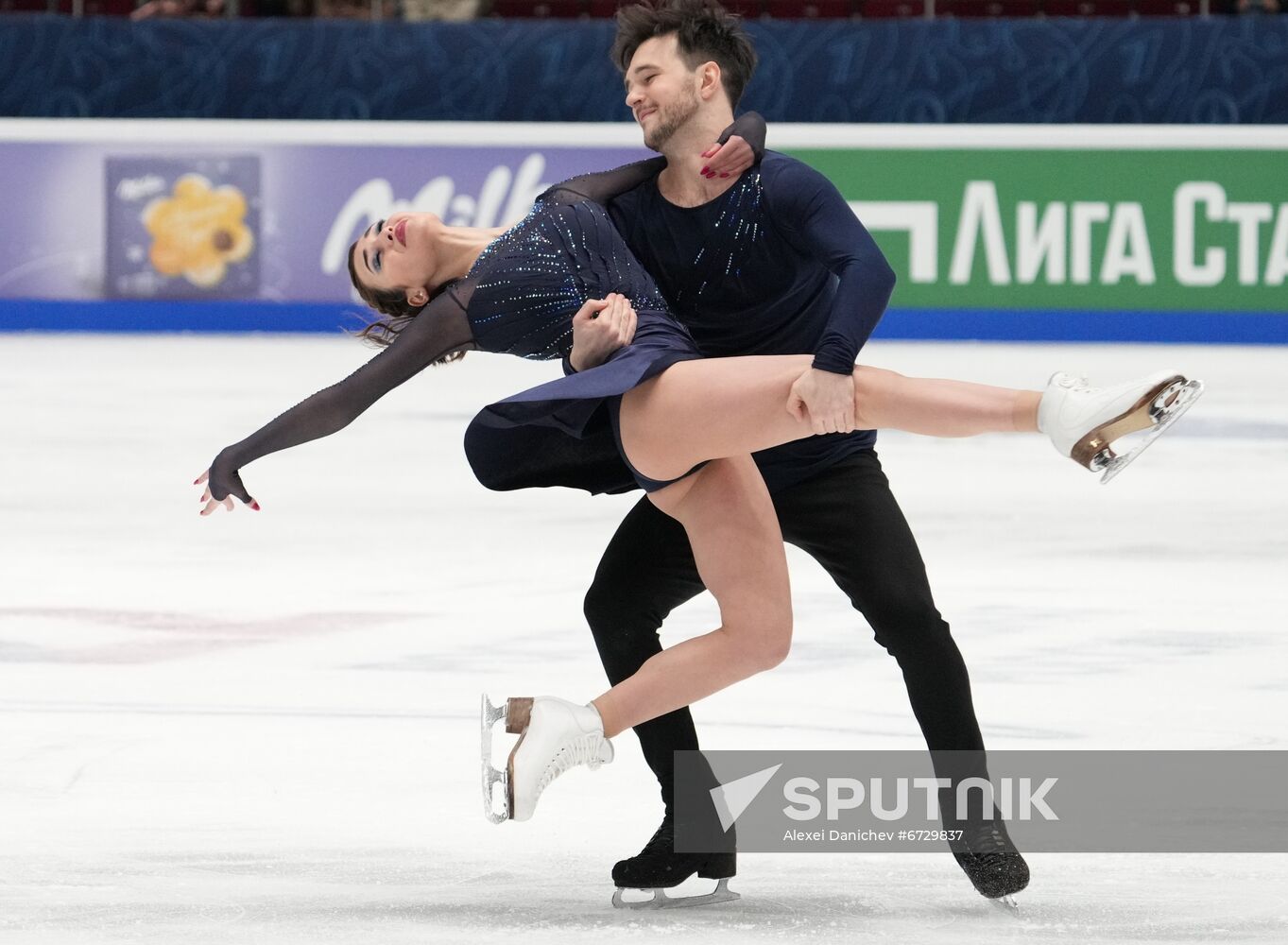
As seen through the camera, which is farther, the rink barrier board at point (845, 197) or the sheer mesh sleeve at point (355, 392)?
the rink barrier board at point (845, 197)

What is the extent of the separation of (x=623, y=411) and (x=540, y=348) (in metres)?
0.22

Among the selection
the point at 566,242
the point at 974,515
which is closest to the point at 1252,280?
the point at 974,515

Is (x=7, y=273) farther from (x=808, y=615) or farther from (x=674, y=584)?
(x=674, y=584)

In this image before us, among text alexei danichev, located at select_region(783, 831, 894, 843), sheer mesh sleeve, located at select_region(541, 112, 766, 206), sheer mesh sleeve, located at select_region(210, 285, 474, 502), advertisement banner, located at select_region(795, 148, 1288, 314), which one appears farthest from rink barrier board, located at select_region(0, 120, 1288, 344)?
sheer mesh sleeve, located at select_region(210, 285, 474, 502)

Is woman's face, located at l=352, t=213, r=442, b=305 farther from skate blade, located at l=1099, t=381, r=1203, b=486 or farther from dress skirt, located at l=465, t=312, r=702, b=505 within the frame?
skate blade, located at l=1099, t=381, r=1203, b=486

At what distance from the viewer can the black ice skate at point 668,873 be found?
2.68 m

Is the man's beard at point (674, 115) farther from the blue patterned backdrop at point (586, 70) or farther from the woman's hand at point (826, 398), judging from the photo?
the blue patterned backdrop at point (586, 70)

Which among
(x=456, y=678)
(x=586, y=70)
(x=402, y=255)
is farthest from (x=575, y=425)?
(x=586, y=70)

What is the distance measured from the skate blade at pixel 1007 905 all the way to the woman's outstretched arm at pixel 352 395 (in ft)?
3.28

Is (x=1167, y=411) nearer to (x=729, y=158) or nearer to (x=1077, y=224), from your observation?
(x=729, y=158)

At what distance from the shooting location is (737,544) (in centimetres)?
261

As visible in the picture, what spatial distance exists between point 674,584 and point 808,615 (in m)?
1.67

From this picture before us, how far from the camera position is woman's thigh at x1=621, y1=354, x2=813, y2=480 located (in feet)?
8.20

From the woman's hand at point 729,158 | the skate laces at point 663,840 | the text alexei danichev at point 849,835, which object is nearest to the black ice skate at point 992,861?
the text alexei danichev at point 849,835
